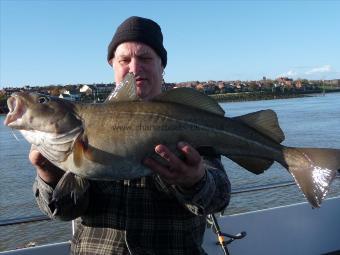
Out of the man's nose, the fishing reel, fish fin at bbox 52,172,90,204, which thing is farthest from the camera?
the fishing reel

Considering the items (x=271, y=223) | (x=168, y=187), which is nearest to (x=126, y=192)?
(x=168, y=187)

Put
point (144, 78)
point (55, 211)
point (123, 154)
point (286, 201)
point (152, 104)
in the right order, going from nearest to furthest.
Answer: point (123, 154), point (152, 104), point (55, 211), point (144, 78), point (286, 201)

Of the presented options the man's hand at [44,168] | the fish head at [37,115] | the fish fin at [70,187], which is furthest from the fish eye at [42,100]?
the fish fin at [70,187]

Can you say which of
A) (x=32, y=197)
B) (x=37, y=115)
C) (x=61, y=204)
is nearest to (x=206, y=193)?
(x=61, y=204)

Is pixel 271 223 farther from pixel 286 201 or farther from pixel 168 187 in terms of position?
pixel 286 201

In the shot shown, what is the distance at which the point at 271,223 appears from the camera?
5.93 meters

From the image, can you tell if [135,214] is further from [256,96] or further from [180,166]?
[256,96]

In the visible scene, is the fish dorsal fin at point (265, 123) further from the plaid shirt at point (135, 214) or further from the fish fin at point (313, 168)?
the plaid shirt at point (135, 214)

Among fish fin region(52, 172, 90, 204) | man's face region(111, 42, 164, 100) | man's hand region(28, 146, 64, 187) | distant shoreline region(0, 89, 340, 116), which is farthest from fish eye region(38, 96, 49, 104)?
distant shoreline region(0, 89, 340, 116)

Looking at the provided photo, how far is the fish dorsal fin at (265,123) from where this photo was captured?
2.80m

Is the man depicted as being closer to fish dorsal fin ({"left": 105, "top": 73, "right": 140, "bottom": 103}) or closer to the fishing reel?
fish dorsal fin ({"left": 105, "top": 73, "right": 140, "bottom": 103})

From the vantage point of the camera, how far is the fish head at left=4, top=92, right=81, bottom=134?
2.46 meters

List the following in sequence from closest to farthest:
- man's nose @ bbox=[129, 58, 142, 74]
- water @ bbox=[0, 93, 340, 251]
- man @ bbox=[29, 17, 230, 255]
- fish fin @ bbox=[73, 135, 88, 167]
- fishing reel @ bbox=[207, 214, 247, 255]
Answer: fish fin @ bbox=[73, 135, 88, 167]
man @ bbox=[29, 17, 230, 255]
man's nose @ bbox=[129, 58, 142, 74]
fishing reel @ bbox=[207, 214, 247, 255]
water @ bbox=[0, 93, 340, 251]

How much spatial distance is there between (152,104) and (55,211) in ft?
3.11
